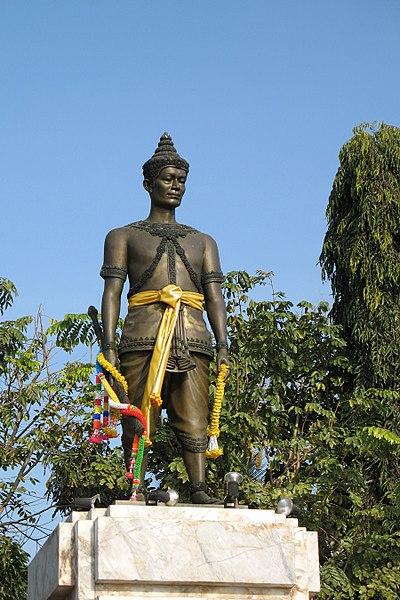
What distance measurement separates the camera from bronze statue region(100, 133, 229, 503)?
9164mm

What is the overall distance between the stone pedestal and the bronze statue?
74 cm

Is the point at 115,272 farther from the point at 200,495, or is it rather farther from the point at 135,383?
the point at 200,495

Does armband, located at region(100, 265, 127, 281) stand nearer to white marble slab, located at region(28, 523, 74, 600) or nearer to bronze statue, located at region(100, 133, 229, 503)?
bronze statue, located at region(100, 133, 229, 503)

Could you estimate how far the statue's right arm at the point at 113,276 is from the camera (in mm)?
9312

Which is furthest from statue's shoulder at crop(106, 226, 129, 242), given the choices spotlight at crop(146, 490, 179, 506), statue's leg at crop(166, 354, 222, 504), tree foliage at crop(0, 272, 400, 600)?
tree foliage at crop(0, 272, 400, 600)

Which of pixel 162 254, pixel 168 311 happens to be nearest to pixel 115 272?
pixel 162 254

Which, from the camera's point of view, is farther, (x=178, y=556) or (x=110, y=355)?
(x=110, y=355)

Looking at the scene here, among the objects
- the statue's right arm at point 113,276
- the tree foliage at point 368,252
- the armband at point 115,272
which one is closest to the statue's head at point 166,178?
the statue's right arm at point 113,276

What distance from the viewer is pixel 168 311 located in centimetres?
921

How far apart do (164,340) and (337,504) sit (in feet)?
29.1

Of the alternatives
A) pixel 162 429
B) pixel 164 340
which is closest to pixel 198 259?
pixel 164 340

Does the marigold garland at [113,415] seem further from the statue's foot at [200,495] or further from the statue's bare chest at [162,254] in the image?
the statue's bare chest at [162,254]

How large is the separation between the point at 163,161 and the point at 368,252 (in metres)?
10.4

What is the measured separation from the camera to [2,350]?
55.0 feet
